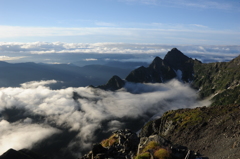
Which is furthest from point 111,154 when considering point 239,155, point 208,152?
point 208,152

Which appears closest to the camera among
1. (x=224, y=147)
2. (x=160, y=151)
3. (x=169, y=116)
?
(x=160, y=151)

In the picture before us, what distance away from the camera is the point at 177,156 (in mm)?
46469

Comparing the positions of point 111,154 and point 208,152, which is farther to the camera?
point 208,152

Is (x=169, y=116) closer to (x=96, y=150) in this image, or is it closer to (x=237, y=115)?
(x=237, y=115)

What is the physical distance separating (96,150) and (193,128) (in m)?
79.1

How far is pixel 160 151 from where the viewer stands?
4591cm

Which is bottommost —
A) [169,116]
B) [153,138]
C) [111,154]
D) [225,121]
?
[169,116]

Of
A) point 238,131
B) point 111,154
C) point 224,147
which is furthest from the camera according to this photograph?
point 238,131

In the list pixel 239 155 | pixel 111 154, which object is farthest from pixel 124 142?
pixel 239 155

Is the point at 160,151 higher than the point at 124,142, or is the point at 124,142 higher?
the point at 160,151

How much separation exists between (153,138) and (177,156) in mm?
11260

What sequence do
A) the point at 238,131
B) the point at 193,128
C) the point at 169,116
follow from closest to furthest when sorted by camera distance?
the point at 238,131 → the point at 193,128 → the point at 169,116

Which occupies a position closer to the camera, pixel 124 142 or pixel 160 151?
pixel 160 151

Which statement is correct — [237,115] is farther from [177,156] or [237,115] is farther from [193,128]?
[177,156]
